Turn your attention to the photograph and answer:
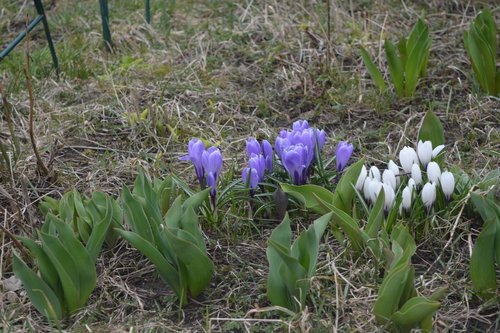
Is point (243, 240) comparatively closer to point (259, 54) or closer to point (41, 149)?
point (41, 149)

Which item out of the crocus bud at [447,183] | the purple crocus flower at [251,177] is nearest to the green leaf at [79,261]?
the purple crocus flower at [251,177]

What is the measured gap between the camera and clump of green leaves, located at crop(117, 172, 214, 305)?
2322 mm

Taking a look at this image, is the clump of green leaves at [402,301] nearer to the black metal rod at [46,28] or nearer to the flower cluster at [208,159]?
the flower cluster at [208,159]

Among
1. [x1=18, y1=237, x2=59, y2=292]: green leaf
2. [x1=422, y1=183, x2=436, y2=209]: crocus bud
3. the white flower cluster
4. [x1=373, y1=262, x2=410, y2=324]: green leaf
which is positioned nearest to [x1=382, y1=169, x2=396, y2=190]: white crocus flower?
the white flower cluster

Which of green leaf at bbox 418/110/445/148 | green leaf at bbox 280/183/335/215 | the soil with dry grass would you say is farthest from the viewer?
green leaf at bbox 418/110/445/148

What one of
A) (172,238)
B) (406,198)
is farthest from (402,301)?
(172,238)

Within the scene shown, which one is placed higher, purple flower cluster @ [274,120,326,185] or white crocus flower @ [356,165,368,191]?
purple flower cluster @ [274,120,326,185]

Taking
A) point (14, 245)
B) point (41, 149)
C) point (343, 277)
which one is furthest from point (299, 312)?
point (41, 149)

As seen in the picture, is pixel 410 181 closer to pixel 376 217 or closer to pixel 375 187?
pixel 375 187

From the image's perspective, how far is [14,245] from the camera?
2.68 metres

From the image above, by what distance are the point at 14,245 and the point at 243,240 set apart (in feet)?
2.42

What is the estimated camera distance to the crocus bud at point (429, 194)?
2.51 meters

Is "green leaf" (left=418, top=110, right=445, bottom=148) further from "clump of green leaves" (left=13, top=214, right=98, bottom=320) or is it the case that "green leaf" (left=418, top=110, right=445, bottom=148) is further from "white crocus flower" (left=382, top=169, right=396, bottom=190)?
"clump of green leaves" (left=13, top=214, right=98, bottom=320)

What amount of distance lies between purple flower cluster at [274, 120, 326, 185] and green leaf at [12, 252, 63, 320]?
2.74 ft
